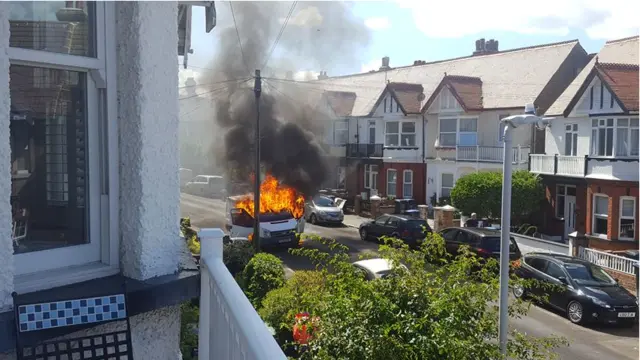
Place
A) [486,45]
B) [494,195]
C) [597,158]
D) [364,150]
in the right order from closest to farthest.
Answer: [597,158] → [494,195] → [364,150] → [486,45]

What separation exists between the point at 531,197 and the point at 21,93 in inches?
1009

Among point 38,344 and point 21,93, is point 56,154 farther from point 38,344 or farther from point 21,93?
point 38,344

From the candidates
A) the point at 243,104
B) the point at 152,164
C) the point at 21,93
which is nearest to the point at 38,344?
the point at 152,164

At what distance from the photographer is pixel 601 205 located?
24.2 meters

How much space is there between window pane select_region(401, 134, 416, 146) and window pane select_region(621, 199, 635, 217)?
1423 cm

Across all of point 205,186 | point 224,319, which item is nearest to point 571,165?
point 224,319

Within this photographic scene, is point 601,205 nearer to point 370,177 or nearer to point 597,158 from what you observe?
point 597,158

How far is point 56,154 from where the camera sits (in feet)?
9.05

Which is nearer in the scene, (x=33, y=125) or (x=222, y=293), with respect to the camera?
(x=222, y=293)

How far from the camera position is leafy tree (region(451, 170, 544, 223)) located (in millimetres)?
25922

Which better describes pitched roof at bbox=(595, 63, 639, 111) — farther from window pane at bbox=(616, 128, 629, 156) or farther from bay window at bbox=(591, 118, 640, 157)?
window pane at bbox=(616, 128, 629, 156)

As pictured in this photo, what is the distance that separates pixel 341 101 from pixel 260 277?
31933 mm

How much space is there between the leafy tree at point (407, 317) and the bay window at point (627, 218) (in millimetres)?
18214

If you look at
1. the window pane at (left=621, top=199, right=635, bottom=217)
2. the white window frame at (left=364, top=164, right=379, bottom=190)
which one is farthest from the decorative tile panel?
the white window frame at (left=364, top=164, right=379, bottom=190)
